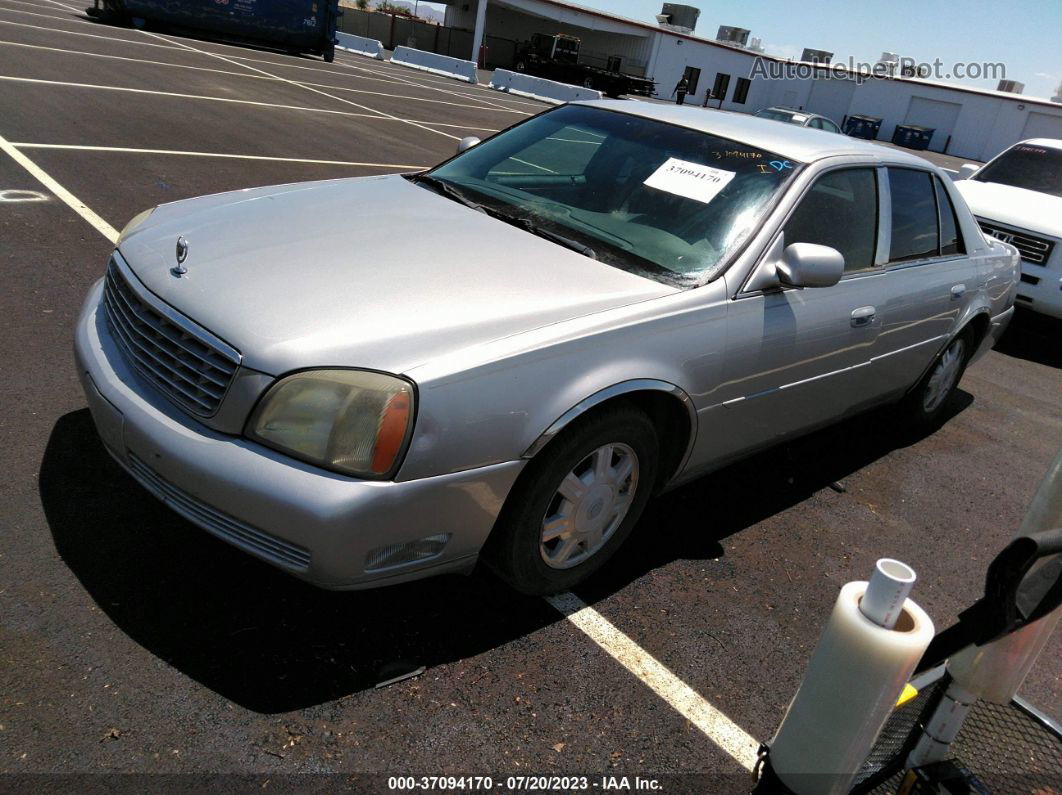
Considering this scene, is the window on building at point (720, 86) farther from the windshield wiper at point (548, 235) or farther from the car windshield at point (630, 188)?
the windshield wiper at point (548, 235)

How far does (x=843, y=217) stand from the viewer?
12.3 feet

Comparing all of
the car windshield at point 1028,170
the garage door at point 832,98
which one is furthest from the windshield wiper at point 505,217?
the garage door at point 832,98

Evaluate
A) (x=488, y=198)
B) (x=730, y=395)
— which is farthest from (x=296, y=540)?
(x=488, y=198)

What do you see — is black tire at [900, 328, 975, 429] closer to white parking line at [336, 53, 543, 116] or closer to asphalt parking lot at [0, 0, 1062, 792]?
asphalt parking lot at [0, 0, 1062, 792]

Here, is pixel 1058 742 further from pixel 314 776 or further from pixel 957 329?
pixel 957 329

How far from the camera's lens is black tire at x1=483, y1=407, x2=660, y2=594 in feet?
8.55

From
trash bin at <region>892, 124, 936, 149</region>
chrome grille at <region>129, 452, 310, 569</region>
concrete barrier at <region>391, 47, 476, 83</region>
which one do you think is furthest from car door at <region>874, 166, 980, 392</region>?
trash bin at <region>892, 124, 936, 149</region>

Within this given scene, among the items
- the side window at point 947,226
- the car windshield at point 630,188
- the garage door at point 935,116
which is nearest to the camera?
the car windshield at point 630,188

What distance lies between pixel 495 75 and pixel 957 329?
27920 mm

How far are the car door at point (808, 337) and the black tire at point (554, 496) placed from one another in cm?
35

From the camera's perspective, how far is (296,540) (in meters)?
2.27

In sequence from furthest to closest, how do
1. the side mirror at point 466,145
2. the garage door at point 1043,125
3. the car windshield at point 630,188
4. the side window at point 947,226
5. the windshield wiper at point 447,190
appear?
the garage door at point 1043,125 → the side window at point 947,226 → the side mirror at point 466,145 → the windshield wiper at point 447,190 → the car windshield at point 630,188

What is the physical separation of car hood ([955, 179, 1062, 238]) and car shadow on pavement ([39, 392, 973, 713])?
5.87 metres

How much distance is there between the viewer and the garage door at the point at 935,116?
46.7 m
